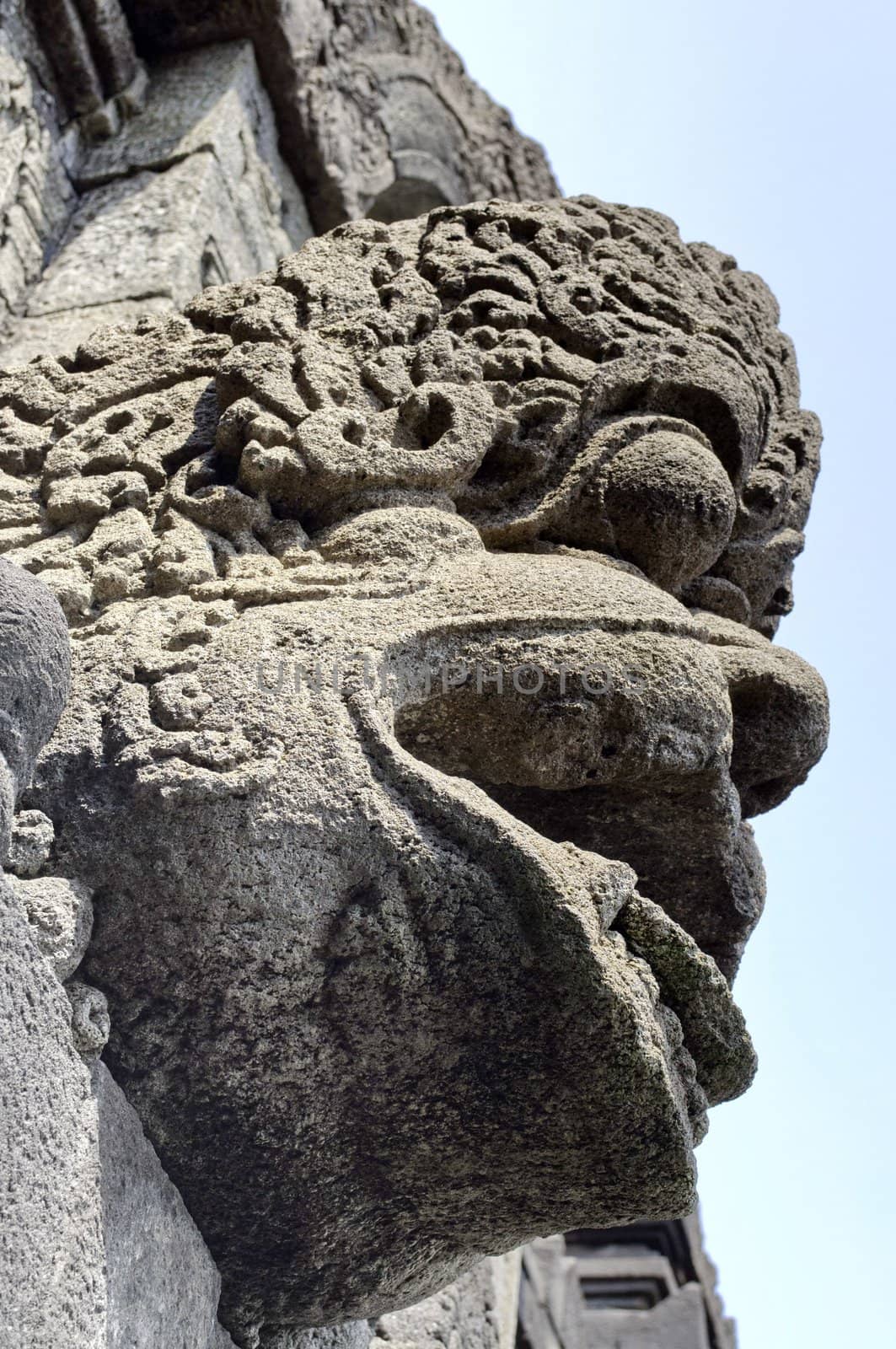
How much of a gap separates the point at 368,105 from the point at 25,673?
11.5 ft

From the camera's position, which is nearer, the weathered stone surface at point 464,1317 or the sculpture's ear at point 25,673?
the sculpture's ear at point 25,673

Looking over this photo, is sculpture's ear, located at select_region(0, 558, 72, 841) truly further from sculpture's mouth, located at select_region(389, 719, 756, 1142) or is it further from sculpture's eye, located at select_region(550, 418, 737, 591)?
sculpture's eye, located at select_region(550, 418, 737, 591)

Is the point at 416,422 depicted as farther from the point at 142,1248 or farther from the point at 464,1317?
the point at 464,1317

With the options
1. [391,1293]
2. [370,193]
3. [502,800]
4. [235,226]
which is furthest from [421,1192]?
[370,193]

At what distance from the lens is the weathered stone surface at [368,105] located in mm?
3859

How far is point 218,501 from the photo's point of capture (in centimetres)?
171

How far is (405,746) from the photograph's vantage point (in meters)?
1.54

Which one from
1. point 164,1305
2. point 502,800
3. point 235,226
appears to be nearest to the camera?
point 164,1305

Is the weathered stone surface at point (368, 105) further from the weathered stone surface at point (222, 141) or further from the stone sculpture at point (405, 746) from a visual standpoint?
the stone sculpture at point (405, 746)

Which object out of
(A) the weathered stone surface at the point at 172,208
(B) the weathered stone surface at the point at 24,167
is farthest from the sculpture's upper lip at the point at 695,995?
(B) the weathered stone surface at the point at 24,167

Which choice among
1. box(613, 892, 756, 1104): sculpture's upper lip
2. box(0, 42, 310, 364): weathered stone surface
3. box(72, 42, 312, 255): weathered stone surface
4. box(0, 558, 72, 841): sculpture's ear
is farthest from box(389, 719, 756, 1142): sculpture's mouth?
box(72, 42, 312, 255): weathered stone surface

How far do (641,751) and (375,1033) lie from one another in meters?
0.42

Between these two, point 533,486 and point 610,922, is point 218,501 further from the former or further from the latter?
point 610,922

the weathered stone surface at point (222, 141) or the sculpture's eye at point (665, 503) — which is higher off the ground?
the weathered stone surface at point (222, 141)
